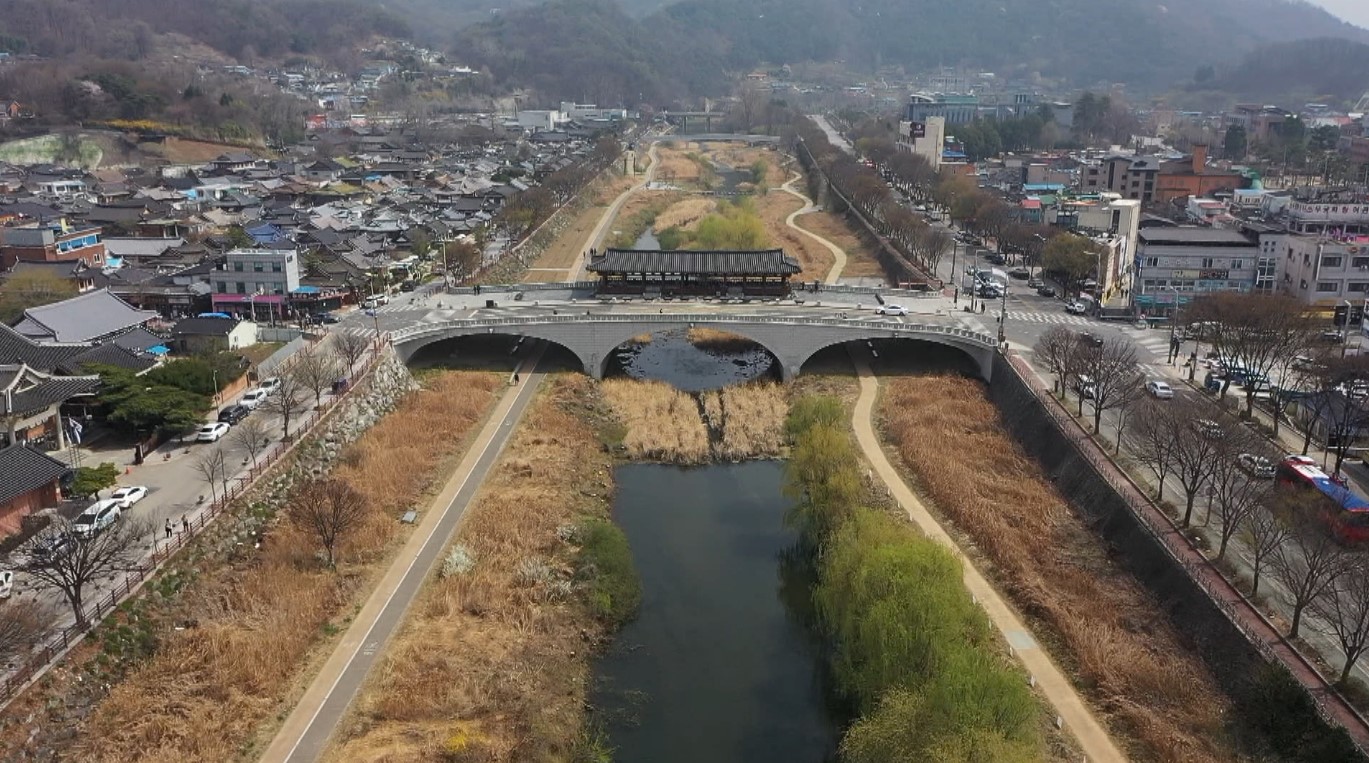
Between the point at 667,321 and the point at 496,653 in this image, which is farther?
the point at 667,321

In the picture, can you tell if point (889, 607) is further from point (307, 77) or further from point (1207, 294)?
point (307, 77)

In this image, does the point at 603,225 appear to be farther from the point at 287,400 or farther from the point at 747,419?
the point at 287,400

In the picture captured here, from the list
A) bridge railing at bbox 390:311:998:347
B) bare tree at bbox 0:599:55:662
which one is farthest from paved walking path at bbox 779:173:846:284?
bare tree at bbox 0:599:55:662

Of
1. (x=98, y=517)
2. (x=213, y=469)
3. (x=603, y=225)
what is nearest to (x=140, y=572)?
(x=98, y=517)

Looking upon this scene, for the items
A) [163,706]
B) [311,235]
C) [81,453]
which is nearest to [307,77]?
[311,235]

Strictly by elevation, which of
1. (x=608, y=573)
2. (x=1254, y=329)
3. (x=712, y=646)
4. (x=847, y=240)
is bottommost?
(x=712, y=646)

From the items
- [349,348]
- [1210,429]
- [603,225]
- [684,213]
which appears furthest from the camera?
[684,213]
